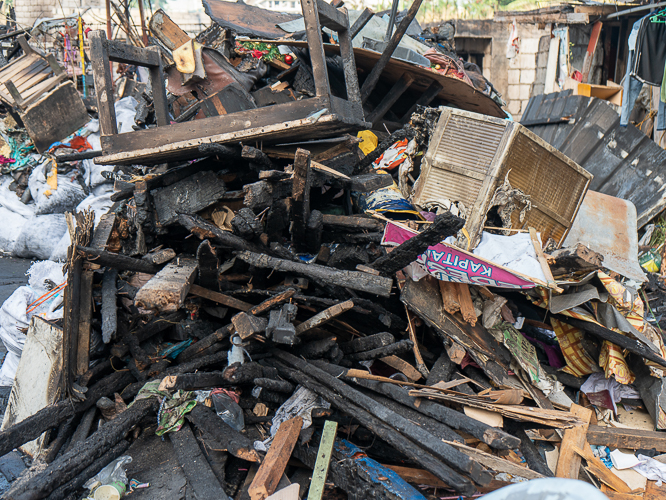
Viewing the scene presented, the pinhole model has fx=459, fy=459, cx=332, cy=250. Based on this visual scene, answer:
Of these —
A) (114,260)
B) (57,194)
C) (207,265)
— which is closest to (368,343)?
(207,265)

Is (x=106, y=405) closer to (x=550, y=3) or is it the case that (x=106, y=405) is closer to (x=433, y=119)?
(x=433, y=119)

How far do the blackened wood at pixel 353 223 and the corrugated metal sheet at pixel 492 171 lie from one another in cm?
90

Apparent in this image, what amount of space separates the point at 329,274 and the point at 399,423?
1250mm

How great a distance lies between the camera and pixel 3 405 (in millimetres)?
4508

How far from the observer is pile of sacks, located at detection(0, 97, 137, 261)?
812 centimetres

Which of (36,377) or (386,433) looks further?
(36,377)

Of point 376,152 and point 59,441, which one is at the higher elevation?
point 376,152

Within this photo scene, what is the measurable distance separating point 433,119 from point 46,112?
327 inches

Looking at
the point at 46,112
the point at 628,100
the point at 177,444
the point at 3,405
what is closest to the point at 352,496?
the point at 177,444

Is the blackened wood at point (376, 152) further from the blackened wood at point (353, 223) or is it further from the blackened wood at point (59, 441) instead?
the blackened wood at point (59, 441)

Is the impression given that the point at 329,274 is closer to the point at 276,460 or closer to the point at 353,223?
the point at 353,223

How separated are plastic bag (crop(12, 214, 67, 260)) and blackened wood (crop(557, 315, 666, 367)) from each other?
816cm

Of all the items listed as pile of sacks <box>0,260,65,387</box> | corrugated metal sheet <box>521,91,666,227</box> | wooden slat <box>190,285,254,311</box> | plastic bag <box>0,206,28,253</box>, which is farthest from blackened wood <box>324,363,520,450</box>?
plastic bag <box>0,206,28,253</box>

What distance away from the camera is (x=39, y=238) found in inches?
320
